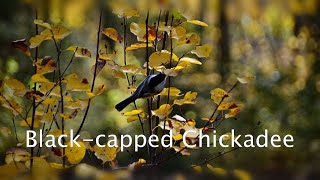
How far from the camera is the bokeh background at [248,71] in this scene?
2342mm

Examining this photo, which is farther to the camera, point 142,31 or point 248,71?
point 248,71

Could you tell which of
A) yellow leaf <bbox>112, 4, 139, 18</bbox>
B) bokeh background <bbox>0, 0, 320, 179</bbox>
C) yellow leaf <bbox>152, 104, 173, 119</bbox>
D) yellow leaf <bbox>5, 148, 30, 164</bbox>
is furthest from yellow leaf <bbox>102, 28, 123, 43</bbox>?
bokeh background <bbox>0, 0, 320, 179</bbox>

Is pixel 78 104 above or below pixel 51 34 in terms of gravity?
below

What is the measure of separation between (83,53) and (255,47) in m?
2.27

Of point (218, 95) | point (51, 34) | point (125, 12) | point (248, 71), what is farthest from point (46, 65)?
point (248, 71)

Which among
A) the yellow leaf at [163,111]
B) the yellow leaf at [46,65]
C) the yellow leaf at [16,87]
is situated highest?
the yellow leaf at [46,65]

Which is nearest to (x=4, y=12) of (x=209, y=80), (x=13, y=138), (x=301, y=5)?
(x=13, y=138)

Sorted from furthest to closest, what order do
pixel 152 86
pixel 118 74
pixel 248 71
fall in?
pixel 248 71, pixel 118 74, pixel 152 86

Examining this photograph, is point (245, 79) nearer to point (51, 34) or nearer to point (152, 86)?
point (152, 86)

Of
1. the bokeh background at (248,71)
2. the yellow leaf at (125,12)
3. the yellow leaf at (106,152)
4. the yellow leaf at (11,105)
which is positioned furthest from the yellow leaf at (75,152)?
the bokeh background at (248,71)

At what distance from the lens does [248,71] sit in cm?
288

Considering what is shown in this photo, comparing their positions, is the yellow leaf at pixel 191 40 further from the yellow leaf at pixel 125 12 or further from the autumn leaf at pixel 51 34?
the autumn leaf at pixel 51 34

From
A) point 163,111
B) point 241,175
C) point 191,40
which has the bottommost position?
point 241,175

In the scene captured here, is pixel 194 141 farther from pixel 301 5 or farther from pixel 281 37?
pixel 281 37
